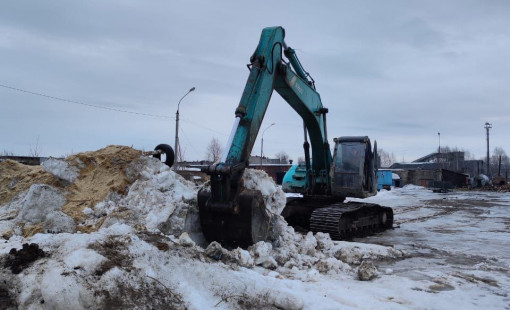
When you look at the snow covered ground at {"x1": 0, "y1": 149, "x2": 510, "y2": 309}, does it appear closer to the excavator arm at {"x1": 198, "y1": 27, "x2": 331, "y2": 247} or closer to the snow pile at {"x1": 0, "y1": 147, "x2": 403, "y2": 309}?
the snow pile at {"x1": 0, "y1": 147, "x2": 403, "y2": 309}

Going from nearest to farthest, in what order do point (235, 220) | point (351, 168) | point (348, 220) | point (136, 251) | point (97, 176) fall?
point (136, 251), point (235, 220), point (97, 176), point (348, 220), point (351, 168)

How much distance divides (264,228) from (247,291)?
2.12 m

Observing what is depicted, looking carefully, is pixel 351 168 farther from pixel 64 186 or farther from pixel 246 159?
pixel 64 186

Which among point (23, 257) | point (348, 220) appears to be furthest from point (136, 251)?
point (348, 220)

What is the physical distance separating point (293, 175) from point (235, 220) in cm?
615

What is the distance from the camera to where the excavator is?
6.78m

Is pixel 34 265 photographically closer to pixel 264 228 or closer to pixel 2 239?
pixel 2 239

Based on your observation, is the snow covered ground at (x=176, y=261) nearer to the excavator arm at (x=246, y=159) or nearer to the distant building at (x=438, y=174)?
the excavator arm at (x=246, y=159)

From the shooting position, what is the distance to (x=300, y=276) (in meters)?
6.21

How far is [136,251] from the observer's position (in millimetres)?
5242

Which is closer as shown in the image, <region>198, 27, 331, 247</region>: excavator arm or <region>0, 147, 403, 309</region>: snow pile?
<region>0, 147, 403, 309</region>: snow pile

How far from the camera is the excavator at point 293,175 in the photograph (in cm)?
678

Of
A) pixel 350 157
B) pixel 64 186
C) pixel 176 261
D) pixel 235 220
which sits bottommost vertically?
pixel 176 261

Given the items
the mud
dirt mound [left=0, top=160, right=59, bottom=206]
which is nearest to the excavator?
the mud
